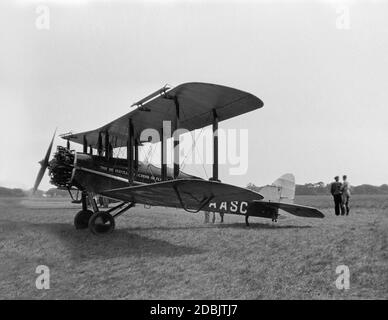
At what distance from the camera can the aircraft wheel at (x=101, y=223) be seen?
380 inches

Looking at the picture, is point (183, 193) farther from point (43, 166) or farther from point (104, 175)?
point (43, 166)

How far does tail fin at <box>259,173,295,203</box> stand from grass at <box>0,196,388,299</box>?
235cm

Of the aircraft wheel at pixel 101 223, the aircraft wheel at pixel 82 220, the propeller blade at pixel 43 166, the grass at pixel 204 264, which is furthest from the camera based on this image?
the aircraft wheel at pixel 82 220

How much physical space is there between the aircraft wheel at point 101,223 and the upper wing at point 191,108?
2520mm

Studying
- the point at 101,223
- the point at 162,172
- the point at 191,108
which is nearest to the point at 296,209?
the point at 162,172

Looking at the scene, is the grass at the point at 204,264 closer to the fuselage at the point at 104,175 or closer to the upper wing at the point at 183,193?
the upper wing at the point at 183,193

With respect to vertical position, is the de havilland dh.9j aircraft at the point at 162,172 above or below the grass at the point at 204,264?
above

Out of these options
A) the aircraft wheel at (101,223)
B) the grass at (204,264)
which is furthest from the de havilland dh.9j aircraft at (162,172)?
the grass at (204,264)

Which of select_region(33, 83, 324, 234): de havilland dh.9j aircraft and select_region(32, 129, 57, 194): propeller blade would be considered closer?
select_region(33, 83, 324, 234): de havilland dh.9j aircraft

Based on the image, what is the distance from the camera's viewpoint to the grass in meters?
5.29

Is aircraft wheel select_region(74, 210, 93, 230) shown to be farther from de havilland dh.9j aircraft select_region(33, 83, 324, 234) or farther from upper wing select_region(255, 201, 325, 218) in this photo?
upper wing select_region(255, 201, 325, 218)

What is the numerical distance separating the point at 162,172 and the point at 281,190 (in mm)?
4535

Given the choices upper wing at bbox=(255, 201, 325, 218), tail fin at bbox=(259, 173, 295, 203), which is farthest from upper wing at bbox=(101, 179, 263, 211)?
tail fin at bbox=(259, 173, 295, 203)
